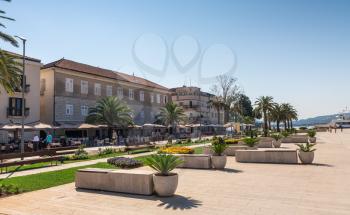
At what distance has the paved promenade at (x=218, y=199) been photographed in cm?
800

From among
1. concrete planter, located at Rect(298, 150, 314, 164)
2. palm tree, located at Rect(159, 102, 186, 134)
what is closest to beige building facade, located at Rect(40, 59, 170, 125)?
palm tree, located at Rect(159, 102, 186, 134)

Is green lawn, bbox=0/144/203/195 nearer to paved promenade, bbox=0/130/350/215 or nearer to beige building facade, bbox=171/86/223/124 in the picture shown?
paved promenade, bbox=0/130/350/215

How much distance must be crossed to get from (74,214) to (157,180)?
2.57m

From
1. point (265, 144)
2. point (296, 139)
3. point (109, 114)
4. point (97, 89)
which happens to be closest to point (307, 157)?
point (265, 144)

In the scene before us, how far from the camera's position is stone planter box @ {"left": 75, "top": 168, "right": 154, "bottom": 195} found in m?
9.76

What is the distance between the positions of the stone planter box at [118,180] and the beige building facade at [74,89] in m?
29.0

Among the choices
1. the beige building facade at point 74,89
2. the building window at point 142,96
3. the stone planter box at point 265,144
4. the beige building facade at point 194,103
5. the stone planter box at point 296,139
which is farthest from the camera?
the beige building facade at point 194,103

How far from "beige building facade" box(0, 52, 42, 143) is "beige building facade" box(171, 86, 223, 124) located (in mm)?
46809

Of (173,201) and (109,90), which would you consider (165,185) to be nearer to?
(173,201)

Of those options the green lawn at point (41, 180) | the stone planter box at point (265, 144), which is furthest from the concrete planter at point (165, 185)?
the stone planter box at point (265, 144)

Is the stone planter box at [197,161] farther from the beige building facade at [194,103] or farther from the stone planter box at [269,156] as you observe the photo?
the beige building facade at [194,103]

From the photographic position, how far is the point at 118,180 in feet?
33.6

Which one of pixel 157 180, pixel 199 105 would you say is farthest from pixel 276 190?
pixel 199 105

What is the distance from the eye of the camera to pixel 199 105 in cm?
8294
